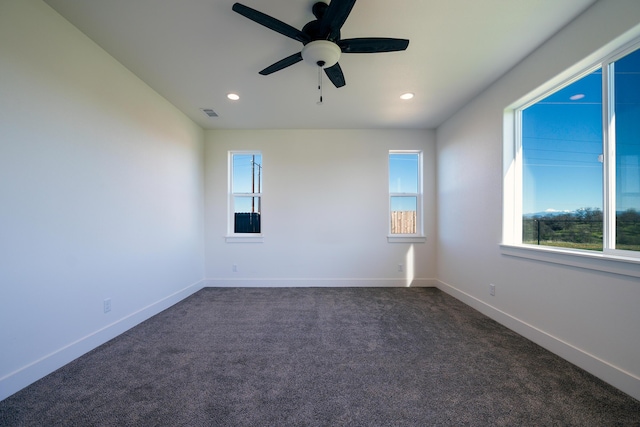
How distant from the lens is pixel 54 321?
1853mm

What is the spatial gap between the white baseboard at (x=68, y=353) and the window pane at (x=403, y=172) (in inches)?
149

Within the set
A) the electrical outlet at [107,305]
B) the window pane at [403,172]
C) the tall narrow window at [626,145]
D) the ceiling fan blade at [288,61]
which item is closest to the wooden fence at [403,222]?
the window pane at [403,172]

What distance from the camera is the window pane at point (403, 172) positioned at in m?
4.26

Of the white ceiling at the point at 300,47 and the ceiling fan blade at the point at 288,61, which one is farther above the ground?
the white ceiling at the point at 300,47

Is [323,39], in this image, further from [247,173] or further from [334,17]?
[247,173]

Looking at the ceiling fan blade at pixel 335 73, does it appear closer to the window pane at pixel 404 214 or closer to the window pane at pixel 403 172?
the window pane at pixel 403 172

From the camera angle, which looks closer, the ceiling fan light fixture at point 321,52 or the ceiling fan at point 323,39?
the ceiling fan at point 323,39

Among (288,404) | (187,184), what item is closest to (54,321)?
(288,404)

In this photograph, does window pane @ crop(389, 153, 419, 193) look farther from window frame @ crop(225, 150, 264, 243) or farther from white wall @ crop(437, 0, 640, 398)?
window frame @ crop(225, 150, 264, 243)

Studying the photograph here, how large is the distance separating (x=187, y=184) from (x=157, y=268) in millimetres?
1278

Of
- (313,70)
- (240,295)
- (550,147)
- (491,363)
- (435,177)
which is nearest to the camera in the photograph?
(491,363)

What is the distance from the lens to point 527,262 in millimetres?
2371

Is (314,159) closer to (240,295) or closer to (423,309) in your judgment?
(240,295)

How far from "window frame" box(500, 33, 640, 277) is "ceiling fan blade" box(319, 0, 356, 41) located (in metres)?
1.89
